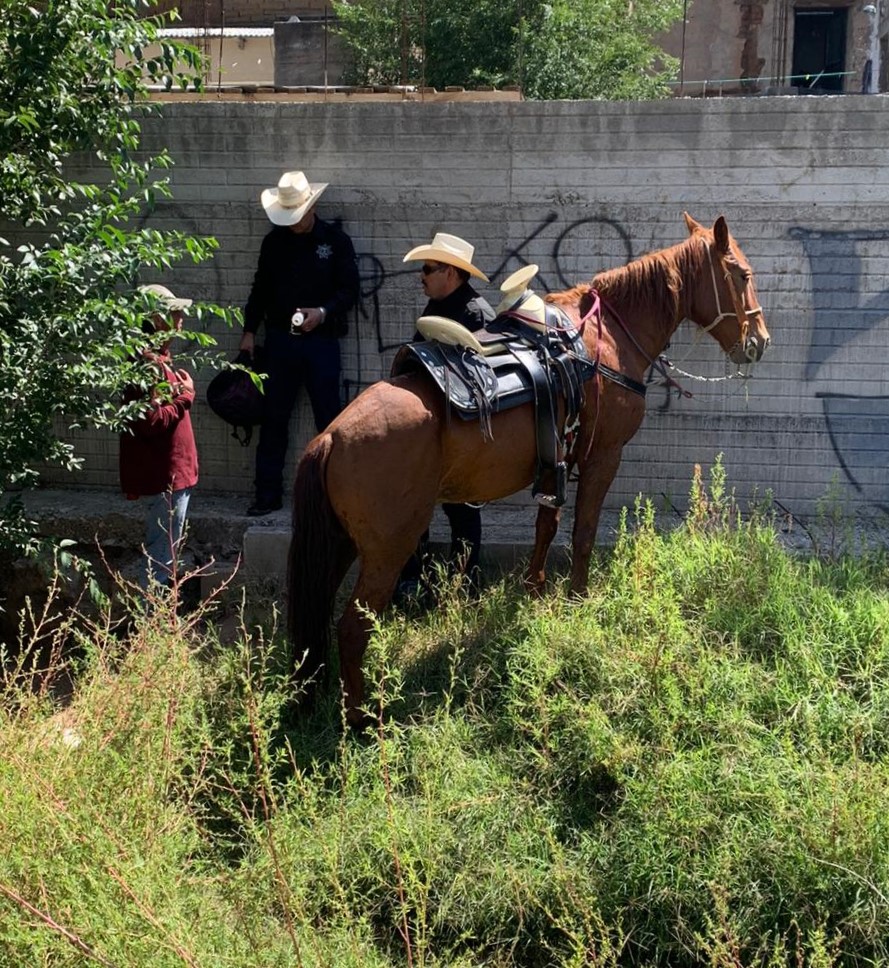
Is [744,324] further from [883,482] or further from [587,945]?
[587,945]

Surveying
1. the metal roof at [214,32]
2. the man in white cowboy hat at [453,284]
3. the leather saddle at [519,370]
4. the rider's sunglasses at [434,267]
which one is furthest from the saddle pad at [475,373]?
the metal roof at [214,32]

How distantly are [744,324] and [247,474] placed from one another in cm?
364

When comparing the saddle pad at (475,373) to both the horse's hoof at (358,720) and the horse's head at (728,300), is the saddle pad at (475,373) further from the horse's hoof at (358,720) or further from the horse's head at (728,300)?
the horse's hoof at (358,720)

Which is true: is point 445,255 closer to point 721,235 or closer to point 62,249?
point 721,235

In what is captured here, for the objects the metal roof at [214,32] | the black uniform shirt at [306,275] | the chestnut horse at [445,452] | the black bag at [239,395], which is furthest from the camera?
the metal roof at [214,32]

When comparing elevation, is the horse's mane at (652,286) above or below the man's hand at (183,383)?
above

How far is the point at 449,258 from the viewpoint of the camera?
16.3 ft

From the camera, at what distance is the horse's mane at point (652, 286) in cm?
506

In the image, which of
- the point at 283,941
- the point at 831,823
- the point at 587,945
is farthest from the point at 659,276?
the point at 283,941

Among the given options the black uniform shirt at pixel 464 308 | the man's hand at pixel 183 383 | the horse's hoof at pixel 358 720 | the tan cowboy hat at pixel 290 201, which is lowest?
the horse's hoof at pixel 358 720

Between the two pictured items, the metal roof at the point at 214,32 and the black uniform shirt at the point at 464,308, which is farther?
the metal roof at the point at 214,32

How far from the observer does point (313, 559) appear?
432 cm

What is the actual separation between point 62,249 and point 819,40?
66.5ft

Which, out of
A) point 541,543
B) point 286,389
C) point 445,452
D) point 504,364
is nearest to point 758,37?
point 286,389
